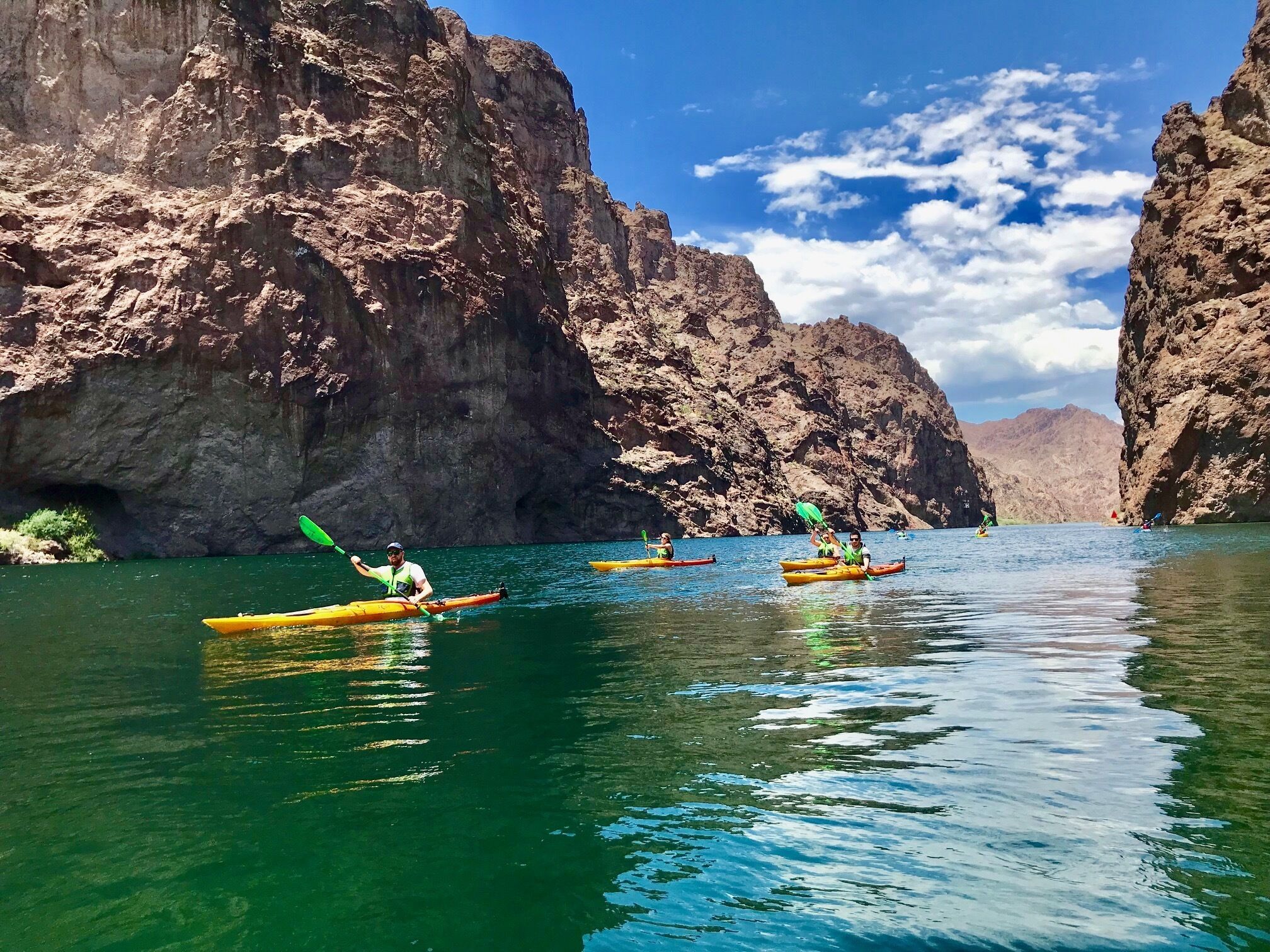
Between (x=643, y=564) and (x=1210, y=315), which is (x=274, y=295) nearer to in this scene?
(x=643, y=564)

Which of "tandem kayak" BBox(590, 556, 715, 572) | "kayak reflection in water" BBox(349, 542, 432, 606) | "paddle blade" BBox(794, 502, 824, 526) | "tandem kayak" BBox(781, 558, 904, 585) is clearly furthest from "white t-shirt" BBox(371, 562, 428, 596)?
→ "tandem kayak" BBox(590, 556, 715, 572)

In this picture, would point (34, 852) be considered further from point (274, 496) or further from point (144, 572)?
point (274, 496)

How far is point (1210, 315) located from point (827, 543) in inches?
2694

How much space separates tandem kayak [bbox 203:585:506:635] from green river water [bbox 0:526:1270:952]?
6.31 ft

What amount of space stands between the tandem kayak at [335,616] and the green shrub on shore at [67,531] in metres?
46.8

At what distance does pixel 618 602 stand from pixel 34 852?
1978 cm

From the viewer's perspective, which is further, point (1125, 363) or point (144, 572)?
point (1125, 363)

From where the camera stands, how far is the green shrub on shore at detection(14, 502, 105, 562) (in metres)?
58.0

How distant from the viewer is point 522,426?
90.8 meters

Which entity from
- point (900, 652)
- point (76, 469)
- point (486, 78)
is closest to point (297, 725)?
point (900, 652)

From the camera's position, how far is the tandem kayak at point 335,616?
1956 centimetres

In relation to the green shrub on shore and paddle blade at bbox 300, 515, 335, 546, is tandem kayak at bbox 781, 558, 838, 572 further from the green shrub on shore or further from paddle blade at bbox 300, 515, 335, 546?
the green shrub on shore

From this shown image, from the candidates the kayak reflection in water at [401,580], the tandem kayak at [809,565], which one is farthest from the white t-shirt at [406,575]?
the tandem kayak at [809,565]

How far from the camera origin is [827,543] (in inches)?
1340
